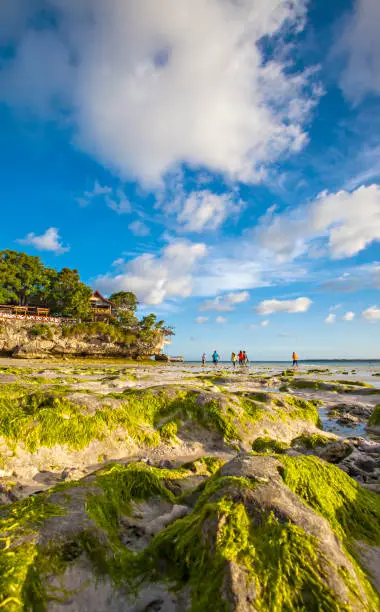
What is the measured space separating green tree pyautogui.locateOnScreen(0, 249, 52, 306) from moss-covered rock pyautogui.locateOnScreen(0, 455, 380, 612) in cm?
6321

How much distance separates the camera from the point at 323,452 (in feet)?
20.3

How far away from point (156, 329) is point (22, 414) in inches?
2138

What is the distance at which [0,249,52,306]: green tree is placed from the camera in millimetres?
57875

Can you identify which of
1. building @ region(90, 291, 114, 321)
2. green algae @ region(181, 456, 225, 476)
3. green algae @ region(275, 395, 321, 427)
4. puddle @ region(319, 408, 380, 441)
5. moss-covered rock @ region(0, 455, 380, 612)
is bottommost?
puddle @ region(319, 408, 380, 441)

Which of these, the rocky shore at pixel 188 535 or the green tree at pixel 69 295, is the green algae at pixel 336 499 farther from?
the green tree at pixel 69 295

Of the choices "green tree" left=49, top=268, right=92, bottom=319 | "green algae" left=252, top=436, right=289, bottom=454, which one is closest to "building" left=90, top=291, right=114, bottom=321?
"green tree" left=49, top=268, right=92, bottom=319

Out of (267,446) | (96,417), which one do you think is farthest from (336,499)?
(96,417)

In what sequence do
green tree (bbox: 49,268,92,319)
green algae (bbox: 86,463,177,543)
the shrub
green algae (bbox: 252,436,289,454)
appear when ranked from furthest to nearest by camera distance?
1. green tree (bbox: 49,268,92,319)
2. the shrub
3. green algae (bbox: 252,436,289,454)
4. green algae (bbox: 86,463,177,543)

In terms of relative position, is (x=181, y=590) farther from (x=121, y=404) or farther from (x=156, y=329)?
(x=156, y=329)

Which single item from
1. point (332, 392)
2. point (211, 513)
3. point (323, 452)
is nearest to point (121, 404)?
point (323, 452)

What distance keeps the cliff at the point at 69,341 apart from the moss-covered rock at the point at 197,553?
46209 millimetres

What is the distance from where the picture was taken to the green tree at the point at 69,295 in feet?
188

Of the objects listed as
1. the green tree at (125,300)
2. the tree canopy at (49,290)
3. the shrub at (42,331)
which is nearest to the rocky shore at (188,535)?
the shrub at (42,331)

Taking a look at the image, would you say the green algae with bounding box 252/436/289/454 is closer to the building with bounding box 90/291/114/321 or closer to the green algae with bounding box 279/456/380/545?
the green algae with bounding box 279/456/380/545
